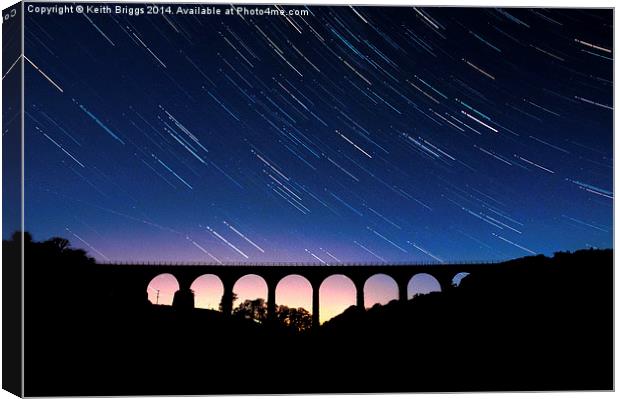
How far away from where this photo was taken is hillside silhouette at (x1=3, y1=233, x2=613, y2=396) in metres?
13.0

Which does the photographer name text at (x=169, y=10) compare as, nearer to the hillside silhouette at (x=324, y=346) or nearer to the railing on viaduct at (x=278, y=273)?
the hillside silhouette at (x=324, y=346)

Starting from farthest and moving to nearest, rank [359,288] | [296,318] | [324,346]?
1. [359,288]
2. [296,318]
3. [324,346]

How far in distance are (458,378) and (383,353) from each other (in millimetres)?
4945

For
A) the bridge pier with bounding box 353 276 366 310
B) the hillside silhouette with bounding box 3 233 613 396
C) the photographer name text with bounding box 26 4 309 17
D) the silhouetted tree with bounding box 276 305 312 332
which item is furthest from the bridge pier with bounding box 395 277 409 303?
the photographer name text with bounding box 26 4 309 17

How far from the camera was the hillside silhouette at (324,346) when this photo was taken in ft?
42.8

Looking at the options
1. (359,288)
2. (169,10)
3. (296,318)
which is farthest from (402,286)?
(169,10)

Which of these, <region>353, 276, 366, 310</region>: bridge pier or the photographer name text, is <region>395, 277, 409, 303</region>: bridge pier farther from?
the photographer name text

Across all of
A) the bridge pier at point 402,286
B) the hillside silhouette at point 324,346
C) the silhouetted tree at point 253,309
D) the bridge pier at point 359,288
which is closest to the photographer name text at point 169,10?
the hillside silhouette at point 324,346

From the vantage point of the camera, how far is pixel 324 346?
19.7 metres

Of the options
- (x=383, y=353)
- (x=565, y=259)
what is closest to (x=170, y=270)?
(x=383, y=353)

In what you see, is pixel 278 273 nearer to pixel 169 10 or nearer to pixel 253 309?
pixel 253 309

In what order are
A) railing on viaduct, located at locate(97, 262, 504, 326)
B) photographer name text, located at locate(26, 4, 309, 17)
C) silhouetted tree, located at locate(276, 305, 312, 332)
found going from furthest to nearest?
railing on viaduct, located at locate(97, 262, 504, 326), silhouetted tree, located at locate(276, 305, 312, 332), photographer name text, located at locate(26, 4, 309, 17)

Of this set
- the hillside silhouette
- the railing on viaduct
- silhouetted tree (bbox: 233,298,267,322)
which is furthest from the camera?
silhouetted tree (bbox: 233,298,267,322)

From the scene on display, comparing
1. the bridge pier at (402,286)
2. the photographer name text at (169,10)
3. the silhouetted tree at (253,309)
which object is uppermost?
the photographer name text at (169,10)
